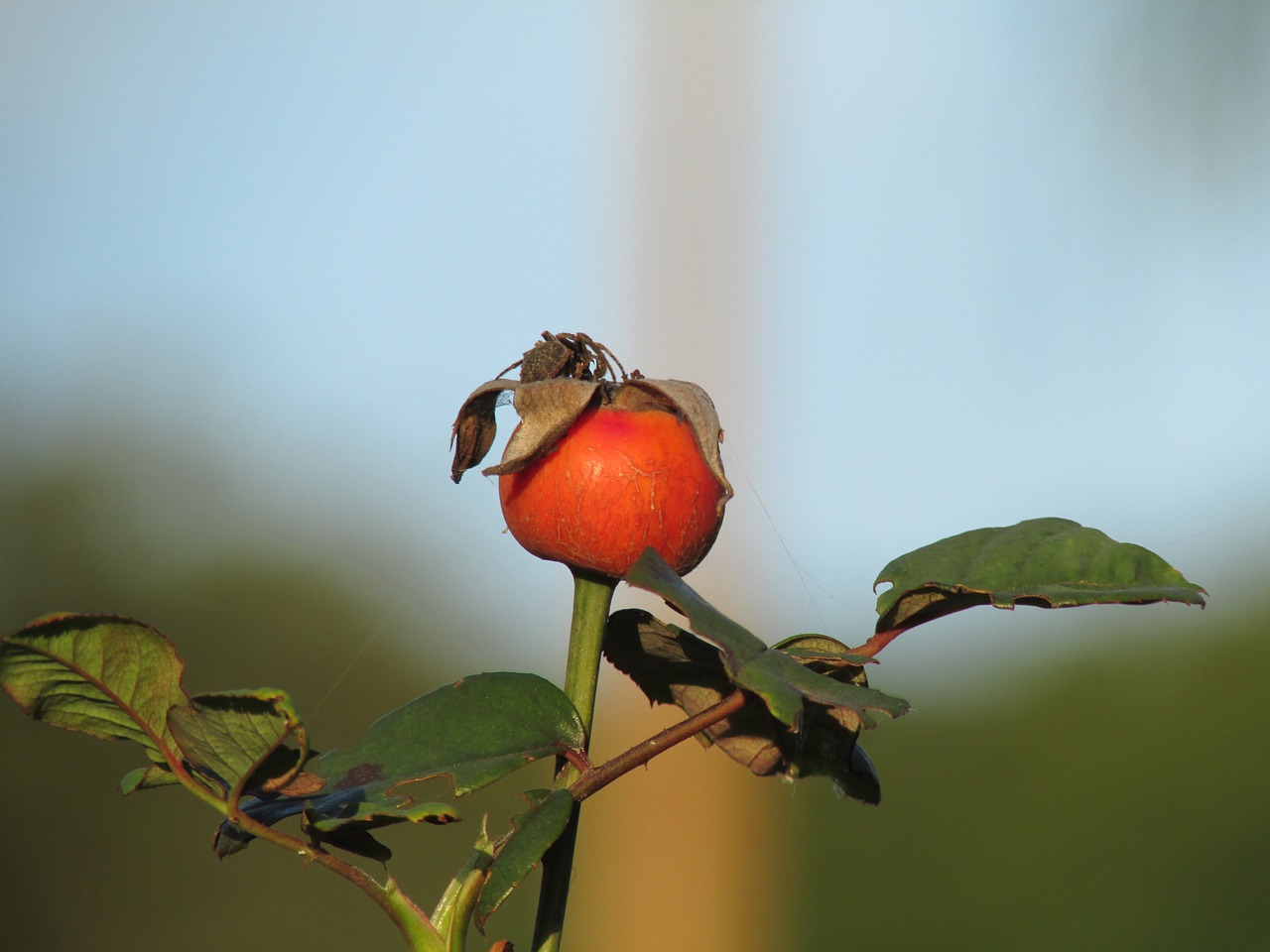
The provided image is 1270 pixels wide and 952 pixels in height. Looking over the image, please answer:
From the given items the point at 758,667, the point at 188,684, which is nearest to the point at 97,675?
the point at 758,667

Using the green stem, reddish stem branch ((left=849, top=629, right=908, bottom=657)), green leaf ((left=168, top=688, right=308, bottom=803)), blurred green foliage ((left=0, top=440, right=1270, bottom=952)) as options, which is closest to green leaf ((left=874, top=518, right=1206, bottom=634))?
reddish stem branch ((left=849, top=629, right=908, bottom=657))

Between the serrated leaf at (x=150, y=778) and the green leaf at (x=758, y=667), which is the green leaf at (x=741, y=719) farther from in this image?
Result: the serrated leaf at (x=150, y=778)

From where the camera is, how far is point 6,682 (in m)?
0.40

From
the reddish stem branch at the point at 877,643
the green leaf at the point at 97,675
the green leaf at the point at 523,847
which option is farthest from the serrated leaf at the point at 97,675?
the reddish stem branch at the point at 877,643

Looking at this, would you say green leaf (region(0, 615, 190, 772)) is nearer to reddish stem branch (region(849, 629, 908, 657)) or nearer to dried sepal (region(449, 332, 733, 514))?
dried sepal (region(449, 332, 733, 514))

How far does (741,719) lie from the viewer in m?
0.57

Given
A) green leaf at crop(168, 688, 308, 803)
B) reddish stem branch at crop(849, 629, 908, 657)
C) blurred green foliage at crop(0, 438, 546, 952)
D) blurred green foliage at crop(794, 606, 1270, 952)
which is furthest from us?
blurred green foliage at crop(0, 438, 546, 952)

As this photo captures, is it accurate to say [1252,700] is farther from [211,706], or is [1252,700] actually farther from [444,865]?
[211,706]

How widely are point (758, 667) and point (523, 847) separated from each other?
0.38 feet

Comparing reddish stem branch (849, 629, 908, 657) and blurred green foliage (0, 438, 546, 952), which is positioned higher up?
reddish stem branch (849, 629, 908, 657)

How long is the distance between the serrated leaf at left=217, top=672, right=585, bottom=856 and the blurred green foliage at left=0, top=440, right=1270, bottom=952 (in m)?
2.36

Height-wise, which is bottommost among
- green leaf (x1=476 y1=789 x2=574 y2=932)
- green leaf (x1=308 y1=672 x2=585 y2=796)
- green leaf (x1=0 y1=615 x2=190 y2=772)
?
green leaf (x1=476 y1=789 x2=574 y2=932)

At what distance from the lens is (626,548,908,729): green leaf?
0.39 m

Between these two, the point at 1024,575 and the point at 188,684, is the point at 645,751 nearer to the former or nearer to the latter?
the point at 1024,575
